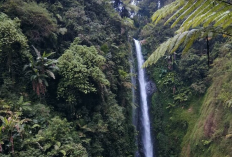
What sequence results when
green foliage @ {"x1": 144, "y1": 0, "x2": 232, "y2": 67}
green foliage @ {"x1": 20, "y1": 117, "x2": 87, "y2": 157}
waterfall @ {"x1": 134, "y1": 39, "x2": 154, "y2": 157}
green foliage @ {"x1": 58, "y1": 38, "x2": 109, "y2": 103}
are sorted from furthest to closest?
waterfall @ {"x1": 134, "y1": 39, "x2": 154, "y2": 157} → green foliage @ {"x1": 58, "y1": 38, "x2": 109, "y2": 103} → green foliage @ {"x1": 20, "y1": 117, "x2": 87, "y2": 157} → green foliage @ {"x1": 144, "y1": 0, "x2": 232, "y2": 67}

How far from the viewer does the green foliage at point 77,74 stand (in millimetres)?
9766

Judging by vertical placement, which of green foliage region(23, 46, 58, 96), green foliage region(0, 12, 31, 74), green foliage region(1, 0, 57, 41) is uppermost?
green foliage region(1, 0, 57, 41)

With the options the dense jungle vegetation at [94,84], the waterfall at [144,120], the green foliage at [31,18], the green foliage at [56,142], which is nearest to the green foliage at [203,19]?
the dense jungle vegetation at [94,84]

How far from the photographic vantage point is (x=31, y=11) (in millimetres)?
10867

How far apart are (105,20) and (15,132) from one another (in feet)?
43.2

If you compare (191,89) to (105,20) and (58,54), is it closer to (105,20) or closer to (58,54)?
(105,20)

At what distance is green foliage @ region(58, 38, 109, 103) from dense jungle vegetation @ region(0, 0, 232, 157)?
5 cm

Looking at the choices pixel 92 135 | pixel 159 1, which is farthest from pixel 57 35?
pixel 159 1

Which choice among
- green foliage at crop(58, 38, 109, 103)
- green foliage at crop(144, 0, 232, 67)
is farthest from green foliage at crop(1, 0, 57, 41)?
green foliage at crop(144, 0, 232, 67)

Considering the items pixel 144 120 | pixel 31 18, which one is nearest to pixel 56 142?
pixel 31 18

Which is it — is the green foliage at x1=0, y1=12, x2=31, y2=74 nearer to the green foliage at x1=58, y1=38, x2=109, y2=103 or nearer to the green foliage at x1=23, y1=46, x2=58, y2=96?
the green foliage at x1=23, y1=46, x2=58, y2=96

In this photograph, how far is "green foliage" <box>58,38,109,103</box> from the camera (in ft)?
32.0

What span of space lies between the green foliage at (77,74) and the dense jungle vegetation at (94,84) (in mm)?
48

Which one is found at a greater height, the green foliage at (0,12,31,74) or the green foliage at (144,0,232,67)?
the green foliage at (0,12,31,74)
